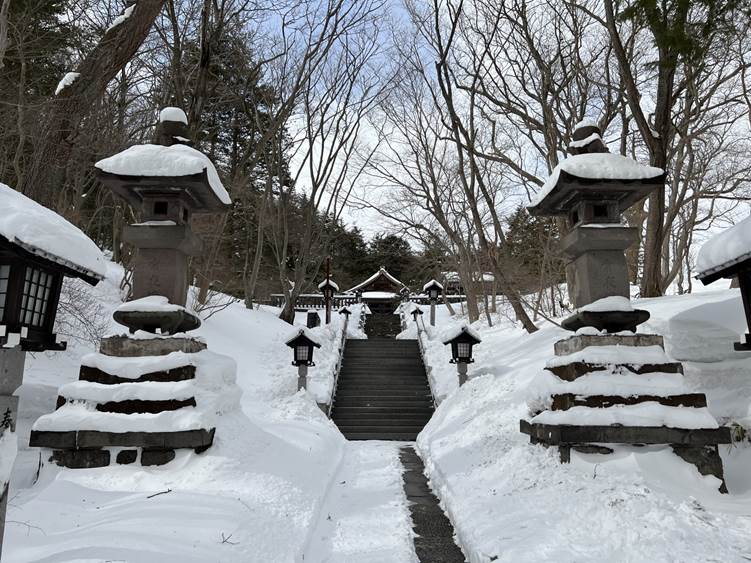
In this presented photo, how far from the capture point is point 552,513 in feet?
14.9

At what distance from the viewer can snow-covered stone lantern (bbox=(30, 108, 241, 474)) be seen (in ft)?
19.3

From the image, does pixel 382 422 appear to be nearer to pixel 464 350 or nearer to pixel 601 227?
pixel 464 350

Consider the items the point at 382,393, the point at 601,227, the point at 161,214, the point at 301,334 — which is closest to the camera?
the point at 601,227

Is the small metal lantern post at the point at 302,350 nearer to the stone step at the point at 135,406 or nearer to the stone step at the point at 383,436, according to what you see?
the stone step at the point at 383,436

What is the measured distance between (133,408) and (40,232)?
2929 mm

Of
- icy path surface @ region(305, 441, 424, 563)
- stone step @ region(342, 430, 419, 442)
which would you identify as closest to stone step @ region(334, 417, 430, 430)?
stone step @ region(342, 430, 419, 442)

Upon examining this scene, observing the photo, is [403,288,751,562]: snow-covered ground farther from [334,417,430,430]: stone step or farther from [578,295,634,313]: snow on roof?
[334,417,430,430]: stone step

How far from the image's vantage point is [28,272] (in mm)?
4406

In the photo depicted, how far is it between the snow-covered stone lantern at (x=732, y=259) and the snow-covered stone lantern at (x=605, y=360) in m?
0.88

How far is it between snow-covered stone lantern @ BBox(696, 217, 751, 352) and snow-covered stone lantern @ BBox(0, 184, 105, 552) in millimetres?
6823

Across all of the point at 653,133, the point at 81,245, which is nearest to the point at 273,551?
the point at 81,245

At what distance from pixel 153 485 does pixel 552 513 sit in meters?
4.02

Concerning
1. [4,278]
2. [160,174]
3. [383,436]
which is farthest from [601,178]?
[383,436]

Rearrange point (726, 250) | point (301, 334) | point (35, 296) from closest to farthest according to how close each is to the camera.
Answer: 1. point (35, 296)
2. point (726, 250)
3. point (301, 334)
